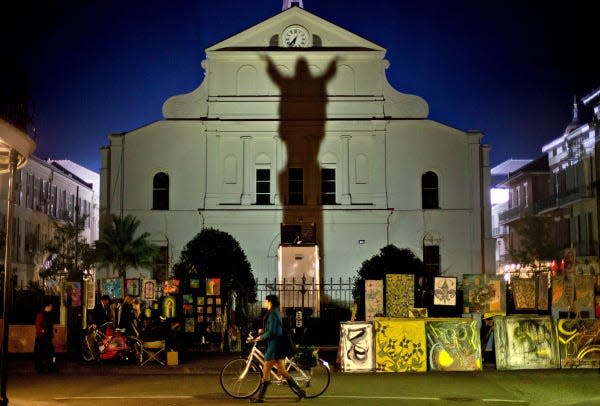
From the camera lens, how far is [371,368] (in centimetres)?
1952

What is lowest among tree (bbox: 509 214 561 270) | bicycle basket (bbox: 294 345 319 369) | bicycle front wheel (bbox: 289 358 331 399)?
bicycle front wheel (bbox: 289 358 331 399)

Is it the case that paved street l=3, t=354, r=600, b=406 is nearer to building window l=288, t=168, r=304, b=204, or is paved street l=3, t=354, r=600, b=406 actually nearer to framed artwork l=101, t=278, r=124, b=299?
framed artwork l=101, t=278, r=124, b=299

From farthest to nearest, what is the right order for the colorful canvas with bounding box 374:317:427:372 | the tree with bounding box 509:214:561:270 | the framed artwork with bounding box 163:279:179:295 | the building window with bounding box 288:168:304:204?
the tree with bounding box 509:214:561:270
the building window with bounding box 288:168:304:204
the framed artwork with bounding box 163:279:179:295
the colorful canvas with bounding box 374:317:427:372

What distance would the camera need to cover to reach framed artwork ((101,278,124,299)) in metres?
25.8

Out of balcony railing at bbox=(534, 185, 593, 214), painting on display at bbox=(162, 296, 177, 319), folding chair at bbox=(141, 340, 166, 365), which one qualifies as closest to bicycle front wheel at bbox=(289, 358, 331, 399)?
folding chair at bbox=(141, 340, 166, 365)

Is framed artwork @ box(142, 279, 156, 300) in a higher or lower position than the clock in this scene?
lower

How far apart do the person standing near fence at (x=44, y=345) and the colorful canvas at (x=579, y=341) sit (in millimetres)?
12051

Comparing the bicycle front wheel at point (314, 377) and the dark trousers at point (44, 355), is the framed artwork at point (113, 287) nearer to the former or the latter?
the dark trousers at point (44, 355)

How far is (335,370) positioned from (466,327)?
3.28 meters

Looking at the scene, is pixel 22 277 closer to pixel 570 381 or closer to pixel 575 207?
pixel 575 207

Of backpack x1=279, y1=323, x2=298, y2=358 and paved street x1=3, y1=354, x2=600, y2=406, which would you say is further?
paved street x1=3, y1=354, x2=600, y2=406

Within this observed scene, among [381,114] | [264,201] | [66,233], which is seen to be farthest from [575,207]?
[66,233]

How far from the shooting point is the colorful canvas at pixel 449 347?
1941cm

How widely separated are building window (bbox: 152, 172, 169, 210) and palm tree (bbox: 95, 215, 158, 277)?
106 inches
